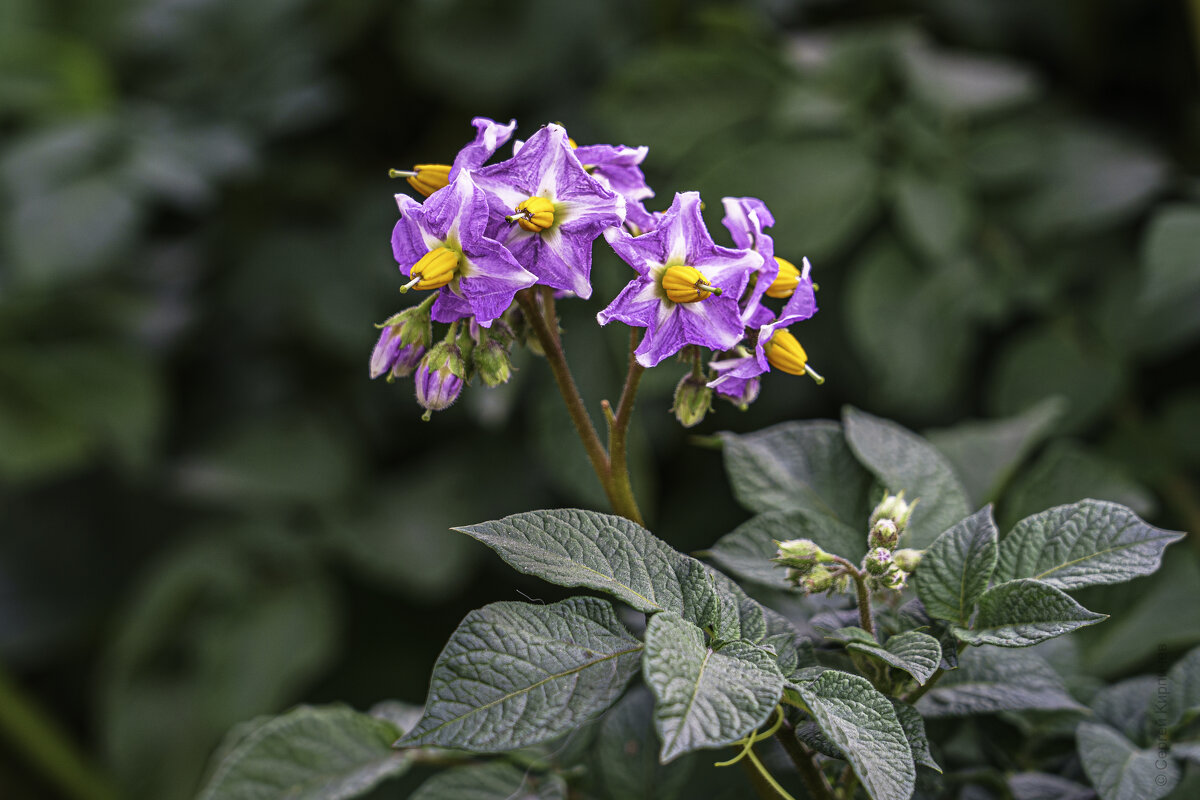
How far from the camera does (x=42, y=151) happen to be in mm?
1001

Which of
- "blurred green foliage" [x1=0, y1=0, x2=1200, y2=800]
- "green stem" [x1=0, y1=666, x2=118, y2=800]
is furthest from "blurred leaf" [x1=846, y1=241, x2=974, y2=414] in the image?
"green stem" [x1=0, y1=666, x2=118, y2=800]

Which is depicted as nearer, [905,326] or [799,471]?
[799,471]

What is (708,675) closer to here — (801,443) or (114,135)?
(801,443)

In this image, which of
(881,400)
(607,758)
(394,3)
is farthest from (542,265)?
(394,3)

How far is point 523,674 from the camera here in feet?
1.09

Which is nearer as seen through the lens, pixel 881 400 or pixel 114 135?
pixel 881 400

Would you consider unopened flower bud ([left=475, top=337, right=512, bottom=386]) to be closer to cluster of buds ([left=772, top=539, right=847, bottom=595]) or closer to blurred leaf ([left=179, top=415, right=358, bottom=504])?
cluster of buds ([left=772, top=539, right=847, bottom=595])

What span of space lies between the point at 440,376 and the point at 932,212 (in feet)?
2.04

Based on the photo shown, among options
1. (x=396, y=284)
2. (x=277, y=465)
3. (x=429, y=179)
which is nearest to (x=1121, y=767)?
(x=429, y=179)

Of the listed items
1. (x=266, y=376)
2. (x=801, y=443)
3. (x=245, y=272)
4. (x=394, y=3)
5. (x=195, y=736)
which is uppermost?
(x=394, y=3)

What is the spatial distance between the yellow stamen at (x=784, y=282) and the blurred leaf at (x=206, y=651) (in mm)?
826

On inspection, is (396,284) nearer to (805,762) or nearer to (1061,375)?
(1061,375)

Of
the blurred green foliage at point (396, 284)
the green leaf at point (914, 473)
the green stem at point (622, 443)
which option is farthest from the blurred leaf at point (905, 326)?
the green stem at point (622, 443)

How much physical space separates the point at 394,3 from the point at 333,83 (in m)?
0.14
